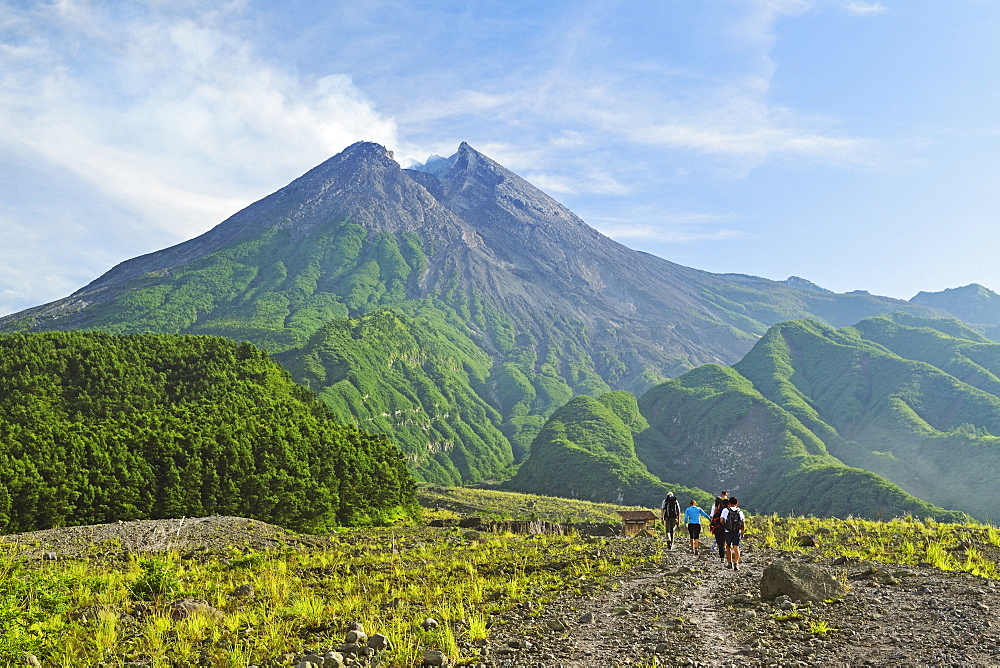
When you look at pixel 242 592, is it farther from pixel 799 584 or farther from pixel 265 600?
pixel 799 584

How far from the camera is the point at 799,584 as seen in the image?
1277cm

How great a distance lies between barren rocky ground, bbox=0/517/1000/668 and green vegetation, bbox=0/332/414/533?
1235 inches

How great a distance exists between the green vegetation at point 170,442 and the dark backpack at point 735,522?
31398 millimetres

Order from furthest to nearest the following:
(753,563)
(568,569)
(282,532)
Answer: (282,532) → (753,563) → (568,569)

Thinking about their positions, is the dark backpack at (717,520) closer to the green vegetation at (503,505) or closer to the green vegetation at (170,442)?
the green vegetation at (170,442)

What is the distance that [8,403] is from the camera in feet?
153

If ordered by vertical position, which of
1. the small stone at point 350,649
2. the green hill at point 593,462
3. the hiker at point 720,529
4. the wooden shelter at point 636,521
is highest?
the small stone at point 350,649

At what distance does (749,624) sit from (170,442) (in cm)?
3761

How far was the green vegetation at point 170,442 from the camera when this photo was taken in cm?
3441

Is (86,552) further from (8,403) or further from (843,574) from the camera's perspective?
(8,403)

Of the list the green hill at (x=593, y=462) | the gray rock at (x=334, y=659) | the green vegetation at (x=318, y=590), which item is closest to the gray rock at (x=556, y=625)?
the green vegetation at (x=318, y=590)

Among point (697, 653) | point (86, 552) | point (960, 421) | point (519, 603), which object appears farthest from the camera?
point (960, 421)

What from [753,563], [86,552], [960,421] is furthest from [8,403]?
[960,421]

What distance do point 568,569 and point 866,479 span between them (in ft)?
367
